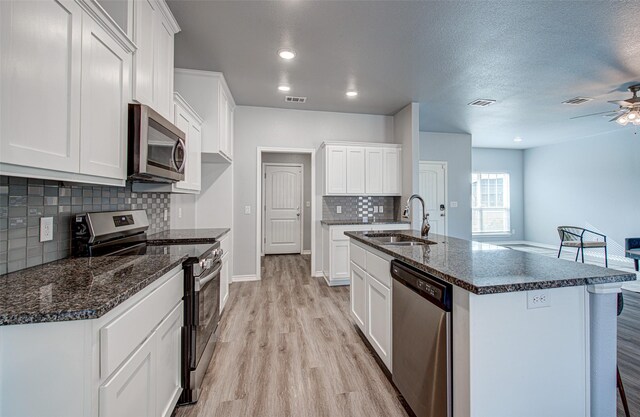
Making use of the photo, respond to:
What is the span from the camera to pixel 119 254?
1.65m

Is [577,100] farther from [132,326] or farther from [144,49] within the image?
[132,326]

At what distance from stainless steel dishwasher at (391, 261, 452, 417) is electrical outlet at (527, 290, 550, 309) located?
1.00 feet

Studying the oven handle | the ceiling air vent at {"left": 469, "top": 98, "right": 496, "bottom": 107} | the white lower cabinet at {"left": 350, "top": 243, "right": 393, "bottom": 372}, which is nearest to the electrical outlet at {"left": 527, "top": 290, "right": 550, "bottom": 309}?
the white lower cabinet at {"left": 350, "top": 243, "right": 393, "bottom": 372}

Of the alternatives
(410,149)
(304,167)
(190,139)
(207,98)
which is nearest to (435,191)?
(410,149)

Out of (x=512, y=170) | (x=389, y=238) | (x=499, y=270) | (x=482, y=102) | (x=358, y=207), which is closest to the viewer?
(x=499, y=270)

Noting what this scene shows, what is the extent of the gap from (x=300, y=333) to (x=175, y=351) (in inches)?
51.0

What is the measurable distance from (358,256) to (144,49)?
7.12ft

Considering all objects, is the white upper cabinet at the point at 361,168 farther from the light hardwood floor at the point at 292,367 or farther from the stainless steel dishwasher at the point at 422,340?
the stainless steel dishwasher at the point at 422,340

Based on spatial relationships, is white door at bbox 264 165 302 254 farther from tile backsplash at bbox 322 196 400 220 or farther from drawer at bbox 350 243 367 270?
drawer at bbox 350 243 367 270

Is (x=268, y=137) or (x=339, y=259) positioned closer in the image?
(x=339, y=259)

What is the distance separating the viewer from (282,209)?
21.3ft

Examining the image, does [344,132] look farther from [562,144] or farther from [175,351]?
[562,144]

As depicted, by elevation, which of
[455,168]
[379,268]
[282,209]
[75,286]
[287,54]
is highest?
[287,54]

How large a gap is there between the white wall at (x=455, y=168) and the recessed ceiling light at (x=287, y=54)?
3856mm
